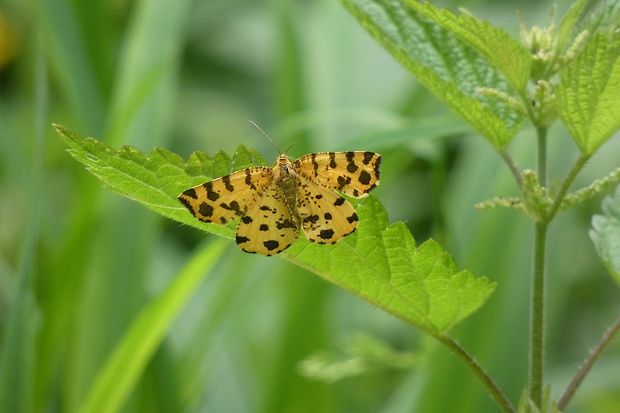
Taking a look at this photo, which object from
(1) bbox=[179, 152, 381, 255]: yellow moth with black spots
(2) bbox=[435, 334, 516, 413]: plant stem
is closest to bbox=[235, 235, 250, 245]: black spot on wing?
(1) bbox=[179, 152, 381, 255]: yellow moth with black spots

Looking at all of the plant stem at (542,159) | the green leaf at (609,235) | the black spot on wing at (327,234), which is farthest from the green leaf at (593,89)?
the black spot on wing at (327,234)

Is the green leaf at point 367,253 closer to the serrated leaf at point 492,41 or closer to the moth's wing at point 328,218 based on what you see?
the moth's wing at point 328,218

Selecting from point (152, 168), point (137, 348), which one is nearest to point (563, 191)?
point (152, 168)

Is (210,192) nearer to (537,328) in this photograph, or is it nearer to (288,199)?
(288,199)

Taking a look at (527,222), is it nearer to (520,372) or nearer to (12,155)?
(520,372)

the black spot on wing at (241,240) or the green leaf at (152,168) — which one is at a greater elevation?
the green leaf at (152,168)

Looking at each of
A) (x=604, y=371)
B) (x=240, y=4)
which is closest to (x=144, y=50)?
(x=604, y=371)
